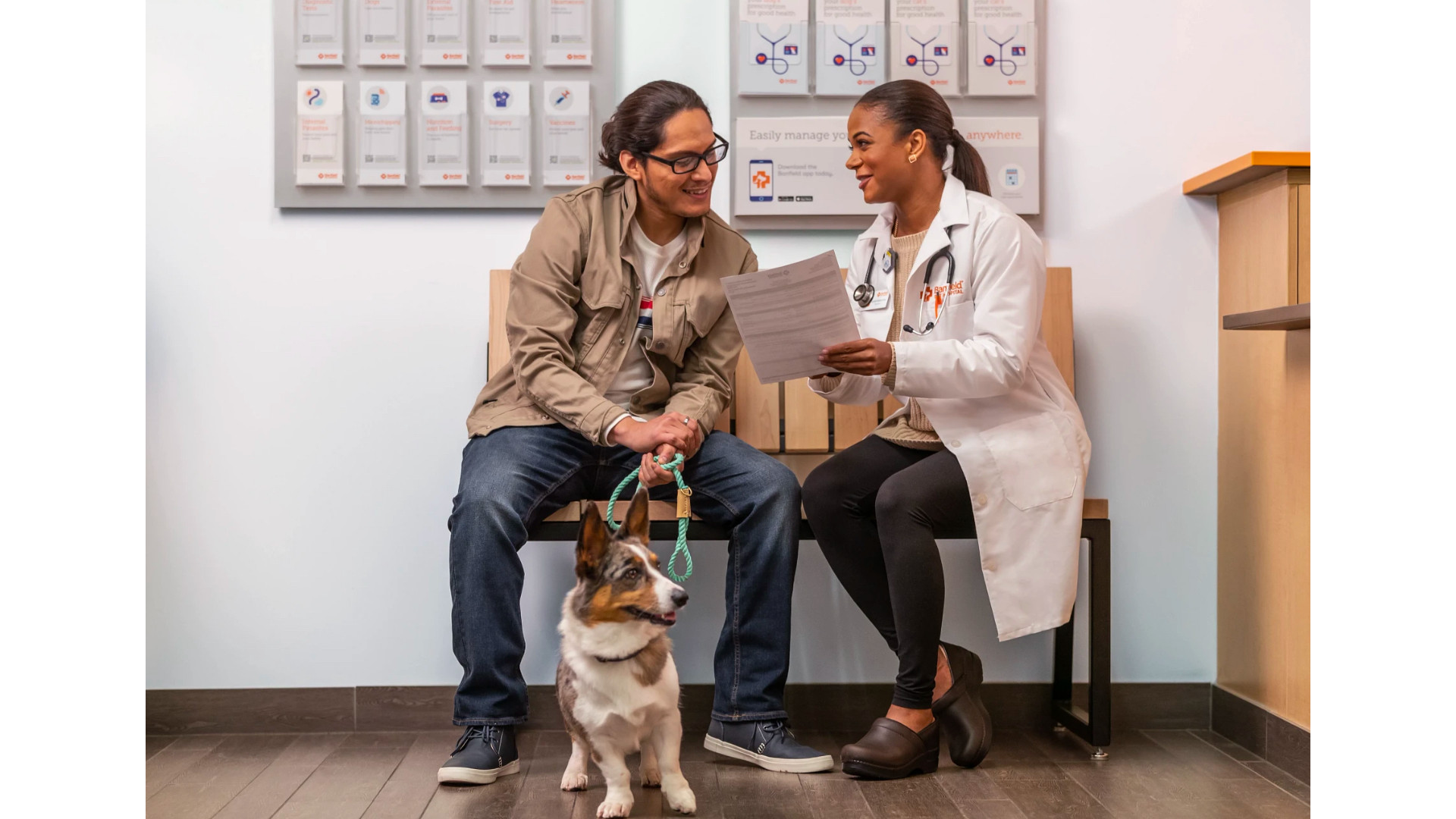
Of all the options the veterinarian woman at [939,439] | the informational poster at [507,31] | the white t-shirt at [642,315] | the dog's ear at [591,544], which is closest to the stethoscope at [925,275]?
the veterinarian woman at [939,439]

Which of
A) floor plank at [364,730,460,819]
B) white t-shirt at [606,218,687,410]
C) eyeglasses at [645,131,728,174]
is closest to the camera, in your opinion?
floor plank at [364,730,460,819]

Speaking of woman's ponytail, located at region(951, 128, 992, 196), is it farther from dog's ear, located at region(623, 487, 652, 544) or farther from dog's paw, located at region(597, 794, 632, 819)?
dog's paw, located at region(597, 794, 632, 819)

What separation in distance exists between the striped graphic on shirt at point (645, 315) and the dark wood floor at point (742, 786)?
36.9 inches

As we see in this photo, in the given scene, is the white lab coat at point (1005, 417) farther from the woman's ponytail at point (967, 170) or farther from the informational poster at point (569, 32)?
the informational poster at point (569, 32)

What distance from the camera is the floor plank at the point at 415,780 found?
6.21 feet

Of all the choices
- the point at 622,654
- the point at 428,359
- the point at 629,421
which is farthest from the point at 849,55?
the point at 622,654

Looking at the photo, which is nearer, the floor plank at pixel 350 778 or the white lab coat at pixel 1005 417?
the floor plank at pixel 350 778

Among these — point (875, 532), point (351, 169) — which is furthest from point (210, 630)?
point (875, 532)

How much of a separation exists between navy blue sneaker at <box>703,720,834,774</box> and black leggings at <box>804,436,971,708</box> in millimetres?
214

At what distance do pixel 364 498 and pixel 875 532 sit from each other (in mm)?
1283

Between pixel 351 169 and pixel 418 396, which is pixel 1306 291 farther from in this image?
pixel 351 169

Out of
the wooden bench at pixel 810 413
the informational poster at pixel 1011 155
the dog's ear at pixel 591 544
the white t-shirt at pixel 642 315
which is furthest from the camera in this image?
the informational poster at pixel 1011 155

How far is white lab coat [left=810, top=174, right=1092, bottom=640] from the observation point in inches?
82.2

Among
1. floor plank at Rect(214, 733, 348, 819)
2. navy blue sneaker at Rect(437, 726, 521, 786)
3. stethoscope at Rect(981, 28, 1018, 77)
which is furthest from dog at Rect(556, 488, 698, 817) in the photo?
stethoscope at Rect(981, 28, 1018, 77)
